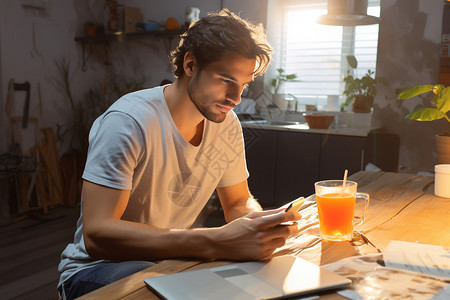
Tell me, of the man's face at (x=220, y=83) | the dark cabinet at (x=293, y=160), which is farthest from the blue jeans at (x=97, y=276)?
→ the dark cabinet at (x=293, y=160)

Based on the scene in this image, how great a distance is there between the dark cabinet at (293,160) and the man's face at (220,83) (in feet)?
7.47

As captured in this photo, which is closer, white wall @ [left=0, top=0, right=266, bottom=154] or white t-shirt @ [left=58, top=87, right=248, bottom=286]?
white t-shirt @ [left=58, top=87, right=248, bottom=286]

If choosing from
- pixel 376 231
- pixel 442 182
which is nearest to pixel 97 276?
pixel 376 231

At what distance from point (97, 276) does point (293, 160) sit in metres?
2.77

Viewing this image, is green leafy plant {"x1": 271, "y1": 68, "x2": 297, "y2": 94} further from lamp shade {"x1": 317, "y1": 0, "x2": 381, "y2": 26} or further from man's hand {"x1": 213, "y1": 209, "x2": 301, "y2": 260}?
man's hand {"x1": 213, "y1": 209, "x2": 301, "y2": 260}

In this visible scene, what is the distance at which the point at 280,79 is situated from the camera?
429cm

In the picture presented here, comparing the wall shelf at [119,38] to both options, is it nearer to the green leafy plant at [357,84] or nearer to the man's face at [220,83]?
the green leafy plant at [357,84]

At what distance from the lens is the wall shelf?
4217 millimetres

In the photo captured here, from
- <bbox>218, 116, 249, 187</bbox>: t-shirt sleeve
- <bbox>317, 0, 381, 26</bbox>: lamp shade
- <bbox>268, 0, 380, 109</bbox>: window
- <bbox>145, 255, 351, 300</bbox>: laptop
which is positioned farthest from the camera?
<bbox>268, 0, 380, 109</bbox>: window

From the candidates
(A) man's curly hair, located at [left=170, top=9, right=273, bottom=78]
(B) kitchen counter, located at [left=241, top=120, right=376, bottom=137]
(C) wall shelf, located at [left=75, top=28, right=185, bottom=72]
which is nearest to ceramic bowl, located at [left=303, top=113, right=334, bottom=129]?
(B) kitchen counter, located at [left=241, top=120, right=376, bottom=137]

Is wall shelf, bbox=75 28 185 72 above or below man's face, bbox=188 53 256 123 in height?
above

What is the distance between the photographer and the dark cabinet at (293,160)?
11.1 feet

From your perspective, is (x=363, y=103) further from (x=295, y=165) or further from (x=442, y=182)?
(x=442, y=182)

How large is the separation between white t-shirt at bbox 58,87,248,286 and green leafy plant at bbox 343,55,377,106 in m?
2.52
